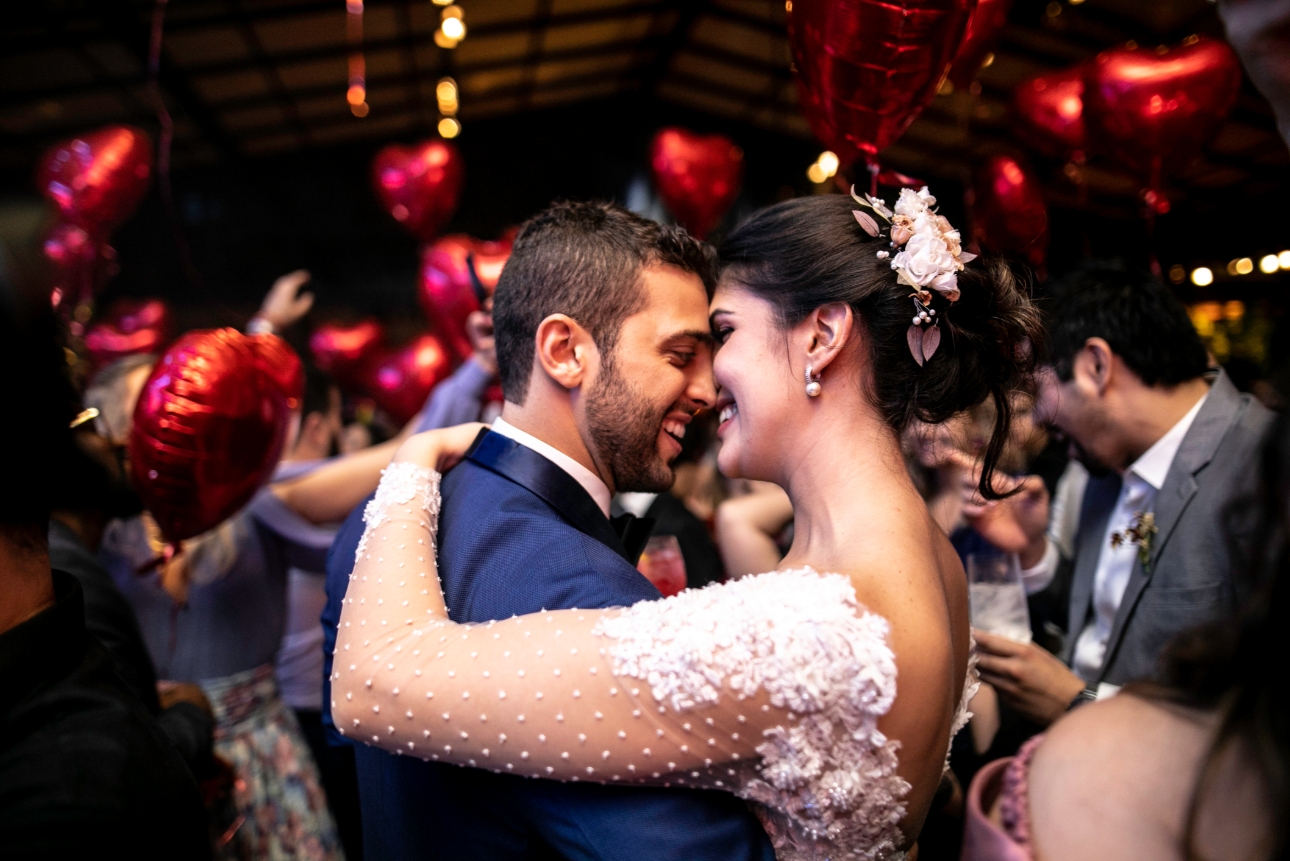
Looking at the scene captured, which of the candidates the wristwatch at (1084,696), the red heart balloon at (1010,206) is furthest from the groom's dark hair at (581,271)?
the red heart balloon at (1010,206)

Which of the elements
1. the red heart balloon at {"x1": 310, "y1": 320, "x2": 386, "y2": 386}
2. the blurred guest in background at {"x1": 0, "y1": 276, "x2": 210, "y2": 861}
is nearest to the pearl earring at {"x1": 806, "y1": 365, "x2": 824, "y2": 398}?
the blurred guest in background at {"x1": 0, "y1": 276, "x2": 210, "y2": 861}

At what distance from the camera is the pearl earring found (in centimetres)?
120

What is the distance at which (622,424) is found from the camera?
1416mm

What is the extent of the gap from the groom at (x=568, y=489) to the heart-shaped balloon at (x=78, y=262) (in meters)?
3.07

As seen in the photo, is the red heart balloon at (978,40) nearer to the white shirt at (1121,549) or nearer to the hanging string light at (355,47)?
the white shirt at (1121,549)

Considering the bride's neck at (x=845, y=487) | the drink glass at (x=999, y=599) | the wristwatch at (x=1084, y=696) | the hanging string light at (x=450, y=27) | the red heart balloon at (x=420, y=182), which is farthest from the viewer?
the hanging string light at (x=450, y=27)

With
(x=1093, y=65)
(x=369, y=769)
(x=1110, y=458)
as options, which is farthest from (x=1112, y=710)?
(x=1093, y=65)

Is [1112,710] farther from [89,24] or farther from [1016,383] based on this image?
[89,24]

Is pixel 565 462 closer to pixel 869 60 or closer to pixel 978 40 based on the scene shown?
pixel 869 60

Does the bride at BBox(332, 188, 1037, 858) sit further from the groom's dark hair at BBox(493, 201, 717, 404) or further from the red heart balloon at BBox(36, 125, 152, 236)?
the red heart balloon at BBox(36, 125, 152, 236)

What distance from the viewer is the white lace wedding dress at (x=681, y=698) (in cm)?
90

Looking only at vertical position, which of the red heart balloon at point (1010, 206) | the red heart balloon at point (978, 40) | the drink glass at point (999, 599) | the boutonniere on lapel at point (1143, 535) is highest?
the red heart balloon at point (978, 40)

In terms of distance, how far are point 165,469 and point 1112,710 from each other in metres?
1.90

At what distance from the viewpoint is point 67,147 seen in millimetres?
3707
